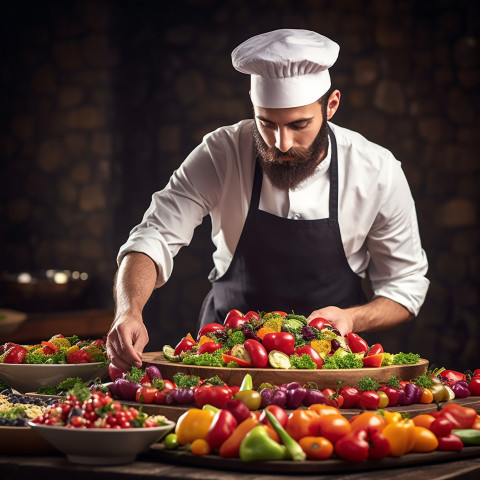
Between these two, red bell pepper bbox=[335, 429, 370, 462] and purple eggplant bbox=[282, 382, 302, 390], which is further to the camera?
purple eggplant bbox=[282, 382, 302, 390]

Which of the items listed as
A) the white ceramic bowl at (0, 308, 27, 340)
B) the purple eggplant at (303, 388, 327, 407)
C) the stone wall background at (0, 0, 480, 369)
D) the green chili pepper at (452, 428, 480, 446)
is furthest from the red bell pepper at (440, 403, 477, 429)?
the stone wall background at (0, 0, 480, 369)

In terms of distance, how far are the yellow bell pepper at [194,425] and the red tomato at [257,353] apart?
0.44 meters

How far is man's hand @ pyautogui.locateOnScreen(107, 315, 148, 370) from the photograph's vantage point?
92.0 inches

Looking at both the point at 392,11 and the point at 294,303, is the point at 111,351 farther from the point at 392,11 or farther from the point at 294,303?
the point at 392,11

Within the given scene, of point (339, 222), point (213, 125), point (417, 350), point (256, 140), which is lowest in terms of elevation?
point (417, 350)

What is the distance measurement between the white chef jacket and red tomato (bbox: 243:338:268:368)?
1.05 m

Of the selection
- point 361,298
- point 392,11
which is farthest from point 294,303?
point 392,11

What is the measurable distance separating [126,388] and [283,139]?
1.17m

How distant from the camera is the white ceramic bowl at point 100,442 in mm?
1703

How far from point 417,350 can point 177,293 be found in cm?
191

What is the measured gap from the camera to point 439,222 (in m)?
6.11

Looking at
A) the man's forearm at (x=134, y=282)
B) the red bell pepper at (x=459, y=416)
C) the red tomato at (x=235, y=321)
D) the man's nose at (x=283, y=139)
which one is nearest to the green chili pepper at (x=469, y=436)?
the red bell pepper at (x=459, y=416)

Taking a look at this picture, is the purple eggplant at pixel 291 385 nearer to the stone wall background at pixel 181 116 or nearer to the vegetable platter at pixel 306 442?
the vegetable platter at pixel 306 442

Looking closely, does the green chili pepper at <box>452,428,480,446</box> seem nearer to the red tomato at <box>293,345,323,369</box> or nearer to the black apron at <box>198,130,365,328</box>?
the red tomato at <box>293,345,323,369</box>
